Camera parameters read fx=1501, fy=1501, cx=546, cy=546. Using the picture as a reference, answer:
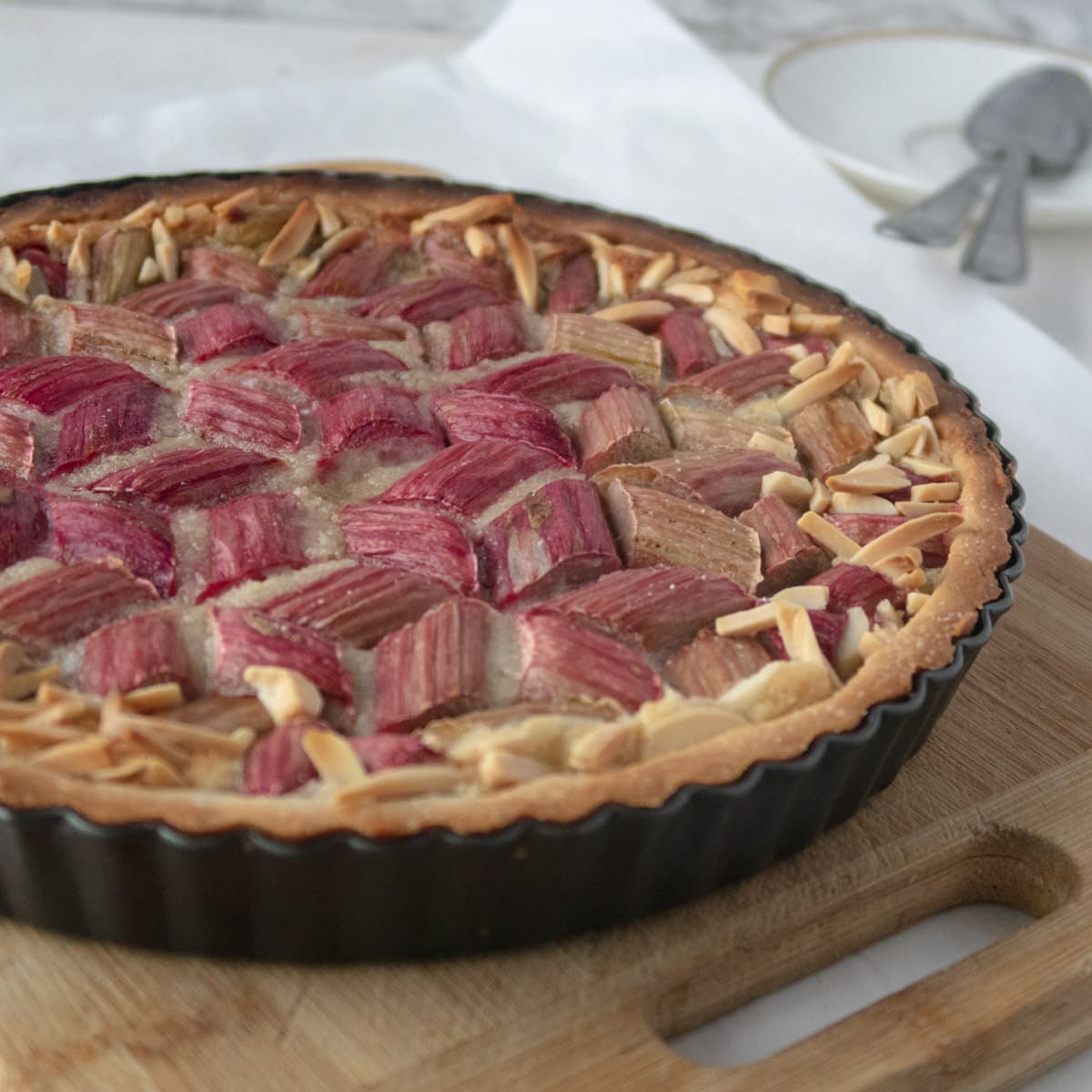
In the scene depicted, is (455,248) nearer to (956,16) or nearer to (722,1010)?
(722,1010)

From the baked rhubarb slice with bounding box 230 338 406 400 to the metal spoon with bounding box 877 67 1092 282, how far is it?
1342 mm

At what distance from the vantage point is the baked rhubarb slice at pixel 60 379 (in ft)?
5.92

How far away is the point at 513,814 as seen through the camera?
1.34 meters

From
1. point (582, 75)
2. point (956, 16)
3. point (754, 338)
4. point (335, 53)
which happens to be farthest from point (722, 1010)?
point (956, 16)

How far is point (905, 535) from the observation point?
1.74 metres

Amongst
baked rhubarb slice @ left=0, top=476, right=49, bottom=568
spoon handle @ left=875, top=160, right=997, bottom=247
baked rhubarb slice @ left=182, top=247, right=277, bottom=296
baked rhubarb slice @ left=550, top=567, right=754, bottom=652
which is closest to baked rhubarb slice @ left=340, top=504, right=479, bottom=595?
baked rhubarb slice @ left=550, top=567, right=754, bottom=652

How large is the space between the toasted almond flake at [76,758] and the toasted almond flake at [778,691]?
59 centimetres

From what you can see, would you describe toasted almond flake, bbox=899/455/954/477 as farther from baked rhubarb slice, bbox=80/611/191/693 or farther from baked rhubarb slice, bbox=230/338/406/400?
baked rhubarb slice, bbox=80/611/191/693

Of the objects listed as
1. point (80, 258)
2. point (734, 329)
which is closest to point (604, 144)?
point (734, 329)

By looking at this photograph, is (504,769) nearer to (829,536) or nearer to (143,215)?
(829,536)

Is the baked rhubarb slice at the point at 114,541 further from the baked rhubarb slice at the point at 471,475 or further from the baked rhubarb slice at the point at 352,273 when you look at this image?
the baked rhubarb slice at the point at 352,273

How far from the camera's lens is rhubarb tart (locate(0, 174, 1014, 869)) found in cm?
140

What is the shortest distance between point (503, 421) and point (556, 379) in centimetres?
13

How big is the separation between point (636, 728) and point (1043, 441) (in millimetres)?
1432
